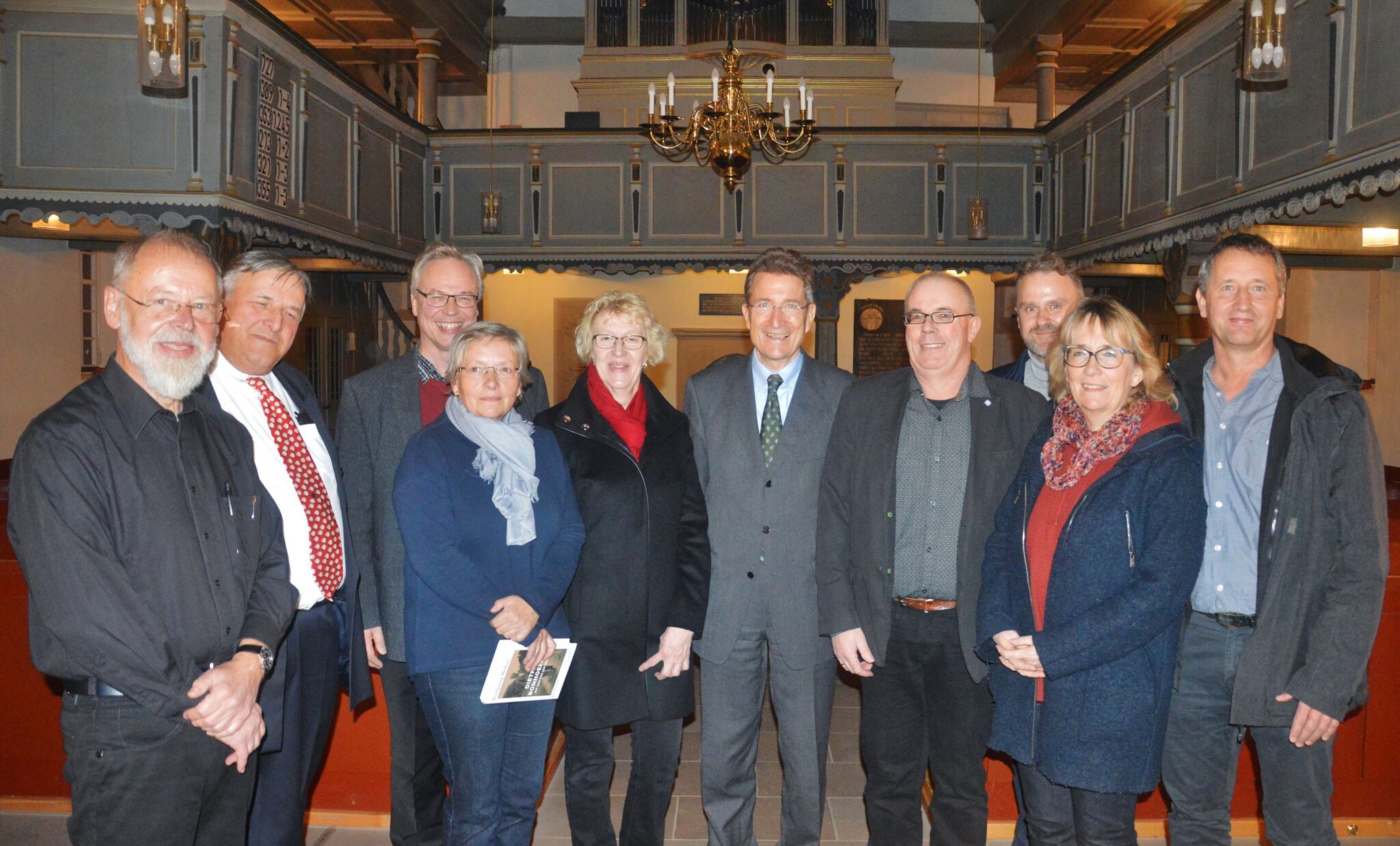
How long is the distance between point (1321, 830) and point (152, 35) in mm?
5404

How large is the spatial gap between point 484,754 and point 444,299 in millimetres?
1340

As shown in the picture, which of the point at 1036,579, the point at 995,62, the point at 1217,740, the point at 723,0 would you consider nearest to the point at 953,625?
the point at 1036,579

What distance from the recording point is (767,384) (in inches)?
114

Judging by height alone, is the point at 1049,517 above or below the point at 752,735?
above

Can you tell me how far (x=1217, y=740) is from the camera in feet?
8.15

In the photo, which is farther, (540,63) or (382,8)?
(540,63)

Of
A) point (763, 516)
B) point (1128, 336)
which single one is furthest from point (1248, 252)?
point (763, 516)

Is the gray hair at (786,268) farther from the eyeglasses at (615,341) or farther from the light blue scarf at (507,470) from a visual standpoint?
the light blue scarf at (507,470)

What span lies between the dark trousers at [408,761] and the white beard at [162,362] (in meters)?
1.15

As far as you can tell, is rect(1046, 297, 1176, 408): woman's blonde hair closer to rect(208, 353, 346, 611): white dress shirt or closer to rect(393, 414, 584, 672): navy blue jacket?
rect(393, 414, 584, 672): navy blue jacket

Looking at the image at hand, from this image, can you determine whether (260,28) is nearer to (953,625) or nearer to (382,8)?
(382,8)

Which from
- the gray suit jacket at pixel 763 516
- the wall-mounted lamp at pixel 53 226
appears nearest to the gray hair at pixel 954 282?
the gray suit jacket at pixel 763 516

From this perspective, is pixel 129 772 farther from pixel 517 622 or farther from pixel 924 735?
pixel 924 735

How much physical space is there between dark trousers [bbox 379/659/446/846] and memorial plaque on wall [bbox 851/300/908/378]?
9.13 meters
